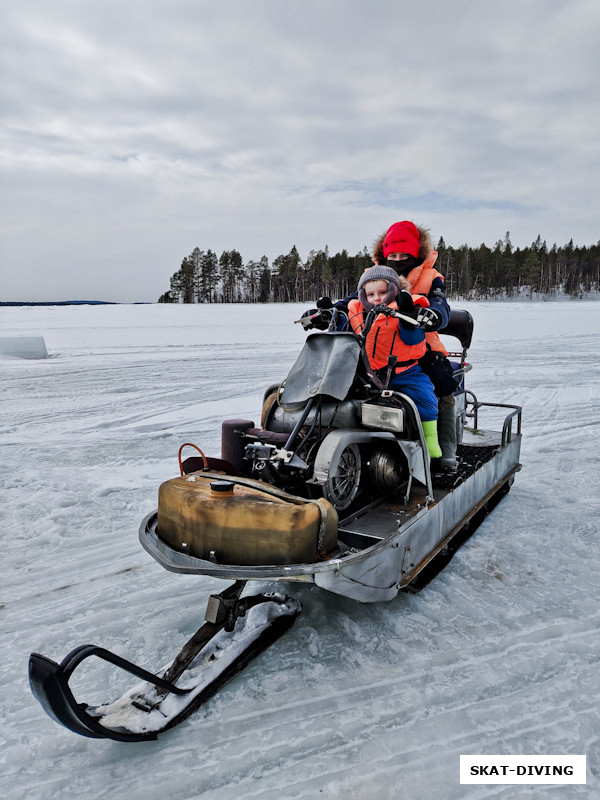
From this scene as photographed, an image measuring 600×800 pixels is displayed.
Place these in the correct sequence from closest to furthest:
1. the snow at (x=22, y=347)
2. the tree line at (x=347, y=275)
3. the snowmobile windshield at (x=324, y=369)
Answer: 1. the snowmobile windshield at (x=324, y=369)
2. the snow at (x=22, y=347)
3. the tree line at (x=347, y=275)

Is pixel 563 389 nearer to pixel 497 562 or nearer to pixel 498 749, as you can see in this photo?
pixel 497 562

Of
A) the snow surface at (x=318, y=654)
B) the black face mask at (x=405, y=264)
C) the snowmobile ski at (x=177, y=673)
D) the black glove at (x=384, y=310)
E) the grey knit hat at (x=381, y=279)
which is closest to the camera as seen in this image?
the snowmobile ski at (x=177, y=673)

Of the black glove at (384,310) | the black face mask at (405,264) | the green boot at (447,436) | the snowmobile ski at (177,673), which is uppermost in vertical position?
the black face mask at (405,264)

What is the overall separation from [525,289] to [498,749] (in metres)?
68.8

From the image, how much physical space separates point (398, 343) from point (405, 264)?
788 mm

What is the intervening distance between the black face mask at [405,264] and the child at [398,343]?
18.7 inches

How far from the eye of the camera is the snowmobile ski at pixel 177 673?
1.93 meters

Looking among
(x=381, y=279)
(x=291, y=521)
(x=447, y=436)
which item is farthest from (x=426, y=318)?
(x=291, y=521)

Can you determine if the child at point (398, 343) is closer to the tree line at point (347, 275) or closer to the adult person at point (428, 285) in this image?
the adult person at point (428, 285)

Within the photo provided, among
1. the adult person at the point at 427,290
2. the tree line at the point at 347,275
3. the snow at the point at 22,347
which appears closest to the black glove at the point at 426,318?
the adult person at the point at 427,290

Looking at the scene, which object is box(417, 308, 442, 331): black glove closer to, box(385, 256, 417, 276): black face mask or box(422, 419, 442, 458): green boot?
box(422, 419, 442, 458): green boot

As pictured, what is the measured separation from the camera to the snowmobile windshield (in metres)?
3.14

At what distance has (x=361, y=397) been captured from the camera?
11.1ft

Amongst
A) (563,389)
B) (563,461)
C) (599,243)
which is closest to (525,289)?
(599,243)
